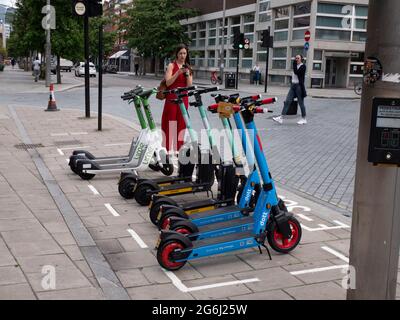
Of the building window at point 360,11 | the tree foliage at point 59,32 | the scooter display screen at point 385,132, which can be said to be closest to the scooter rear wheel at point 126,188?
the scooter display screen at point 385,132

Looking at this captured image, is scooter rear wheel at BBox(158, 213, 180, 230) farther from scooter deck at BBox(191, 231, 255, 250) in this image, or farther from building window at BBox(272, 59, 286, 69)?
building window at BBox(272, 59, 286, 69)

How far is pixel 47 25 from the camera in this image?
93.6ft

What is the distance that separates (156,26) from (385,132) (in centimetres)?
4955

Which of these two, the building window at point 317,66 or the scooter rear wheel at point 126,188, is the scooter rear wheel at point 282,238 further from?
the building window at point 317,66

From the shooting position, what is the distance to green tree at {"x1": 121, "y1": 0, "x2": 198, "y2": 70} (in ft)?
166

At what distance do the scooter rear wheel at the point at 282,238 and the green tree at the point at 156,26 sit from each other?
46.8m

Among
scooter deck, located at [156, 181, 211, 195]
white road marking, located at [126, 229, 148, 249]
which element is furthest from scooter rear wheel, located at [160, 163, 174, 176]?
white road marking, located at [126, 229, 148, 249]

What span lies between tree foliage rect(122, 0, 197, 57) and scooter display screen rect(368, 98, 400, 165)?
48491 millimetres

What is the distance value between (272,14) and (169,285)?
1542 inches

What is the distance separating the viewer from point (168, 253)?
4.33m

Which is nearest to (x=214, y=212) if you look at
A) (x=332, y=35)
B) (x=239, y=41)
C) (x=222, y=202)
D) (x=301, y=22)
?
(x=222, y=202)

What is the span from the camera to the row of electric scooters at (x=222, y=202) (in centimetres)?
448
